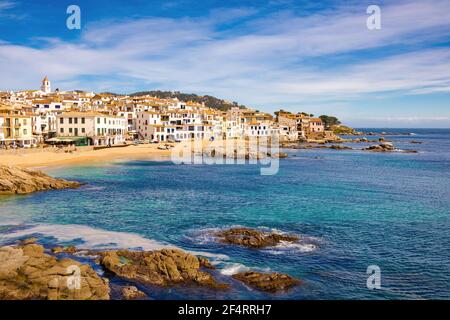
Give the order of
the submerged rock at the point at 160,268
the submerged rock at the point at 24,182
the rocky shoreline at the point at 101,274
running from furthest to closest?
the submerged rock at the point at 24,182 < the submerged rock at the point at 160,268 < the rocky shoreline at the point at 101,274

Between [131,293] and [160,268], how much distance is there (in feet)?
7.68

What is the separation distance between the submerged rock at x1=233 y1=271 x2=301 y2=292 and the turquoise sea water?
49cm

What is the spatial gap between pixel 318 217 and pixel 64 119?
67647 millimetres

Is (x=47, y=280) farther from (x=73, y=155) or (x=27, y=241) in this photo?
(x=73, y=155)

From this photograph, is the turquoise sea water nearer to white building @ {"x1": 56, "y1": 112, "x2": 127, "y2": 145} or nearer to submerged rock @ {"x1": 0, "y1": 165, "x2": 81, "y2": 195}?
submerged rock @ {"x1": 0, "y1": 165, "x2": 81, "y2": 195}

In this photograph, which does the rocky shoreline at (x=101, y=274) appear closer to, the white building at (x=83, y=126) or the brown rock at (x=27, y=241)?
the brown rock at (x=27, y=241)

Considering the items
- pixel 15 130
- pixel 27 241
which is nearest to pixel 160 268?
pixel 27 241

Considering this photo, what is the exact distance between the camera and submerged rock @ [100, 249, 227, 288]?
16.8 meters

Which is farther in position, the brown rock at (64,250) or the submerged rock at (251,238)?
the submerged rock at (251,238)

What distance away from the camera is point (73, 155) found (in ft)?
220

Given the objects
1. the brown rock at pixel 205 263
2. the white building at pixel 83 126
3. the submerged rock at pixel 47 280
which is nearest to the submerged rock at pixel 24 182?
the submerged rock at pixel 47 280

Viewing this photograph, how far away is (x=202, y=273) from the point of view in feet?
56.7

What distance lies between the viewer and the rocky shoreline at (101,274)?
578 inches

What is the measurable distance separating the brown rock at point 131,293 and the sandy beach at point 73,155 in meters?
38.7
